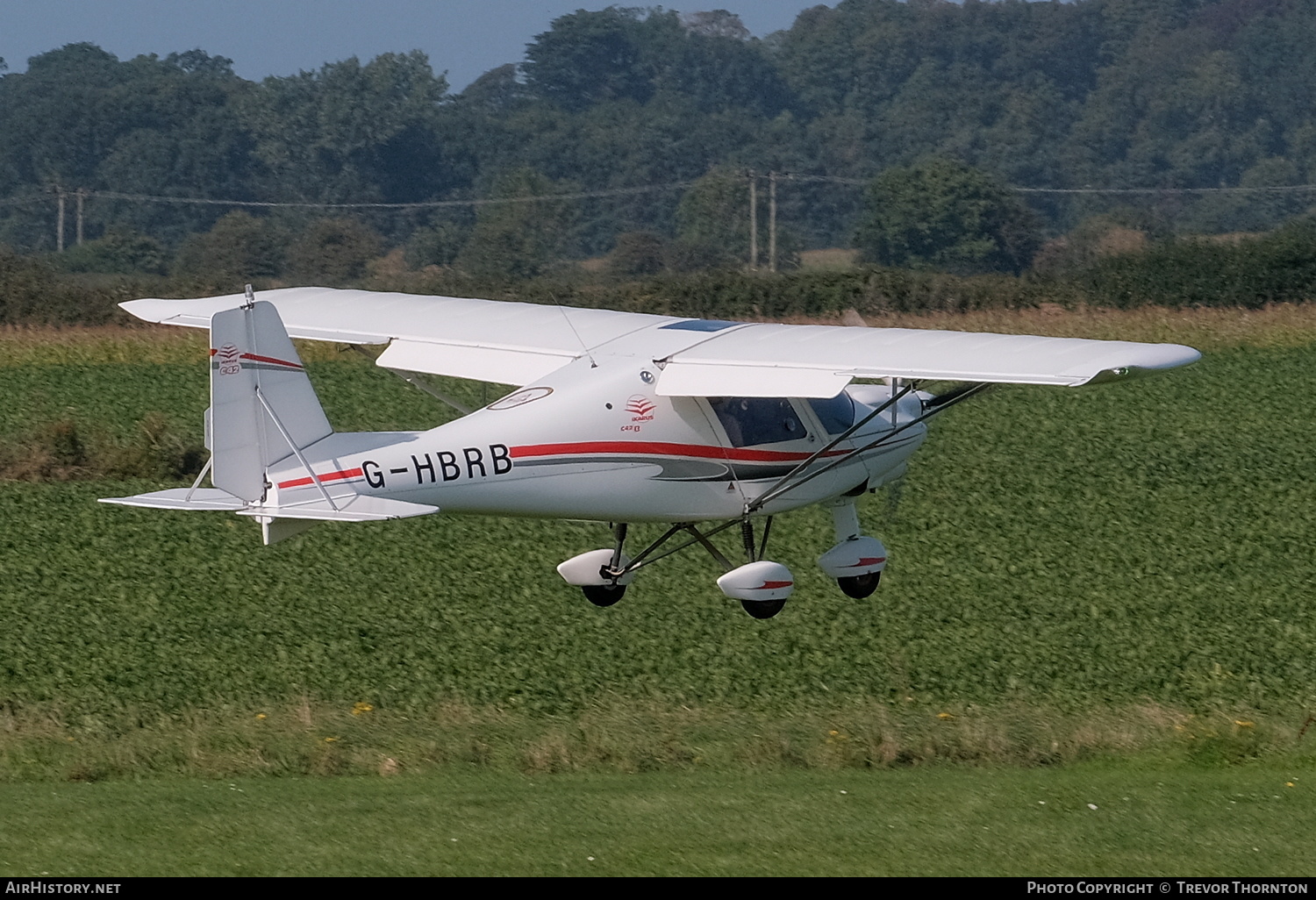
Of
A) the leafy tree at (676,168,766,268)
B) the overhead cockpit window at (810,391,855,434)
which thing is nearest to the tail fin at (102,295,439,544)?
the overhead cockpit window at (810,391,855,434)

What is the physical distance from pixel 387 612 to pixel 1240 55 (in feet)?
427

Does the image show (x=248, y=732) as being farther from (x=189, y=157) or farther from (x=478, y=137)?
(x=478, y=137)

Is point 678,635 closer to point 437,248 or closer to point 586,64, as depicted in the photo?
point 437,248

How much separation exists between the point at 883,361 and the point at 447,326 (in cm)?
452

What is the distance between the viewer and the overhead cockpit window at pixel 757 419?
1502 centimetres

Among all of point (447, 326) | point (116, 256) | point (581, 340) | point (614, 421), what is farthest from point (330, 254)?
point (614, 421)

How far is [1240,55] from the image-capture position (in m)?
142

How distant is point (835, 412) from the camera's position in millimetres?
15648

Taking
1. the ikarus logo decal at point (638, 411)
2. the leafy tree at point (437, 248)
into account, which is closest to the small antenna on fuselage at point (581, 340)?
the ikarus logo decal at point (638, 411)

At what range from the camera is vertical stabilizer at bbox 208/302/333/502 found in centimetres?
1281

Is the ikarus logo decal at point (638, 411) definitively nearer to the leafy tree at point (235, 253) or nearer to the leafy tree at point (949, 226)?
the leafy tree at point (235, 253)

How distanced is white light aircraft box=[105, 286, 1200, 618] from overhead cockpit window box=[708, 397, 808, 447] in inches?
0.5
